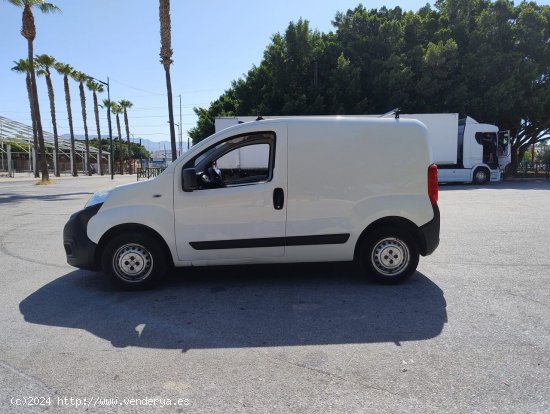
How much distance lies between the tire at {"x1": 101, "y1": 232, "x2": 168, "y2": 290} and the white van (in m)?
0.01

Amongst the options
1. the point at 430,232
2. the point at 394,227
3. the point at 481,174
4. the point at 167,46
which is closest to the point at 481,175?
the point at 481,174

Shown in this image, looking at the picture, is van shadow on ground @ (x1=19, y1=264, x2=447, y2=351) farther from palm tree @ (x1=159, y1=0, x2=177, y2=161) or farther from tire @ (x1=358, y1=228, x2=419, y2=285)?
palm tree @ (x1=159, y1=0, x2=177, y2=161)

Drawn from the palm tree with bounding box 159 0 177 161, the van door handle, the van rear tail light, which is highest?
the palm tree with bounding box 159 0 177 161

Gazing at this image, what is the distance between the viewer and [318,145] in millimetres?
5168

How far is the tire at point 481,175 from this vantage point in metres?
25.2

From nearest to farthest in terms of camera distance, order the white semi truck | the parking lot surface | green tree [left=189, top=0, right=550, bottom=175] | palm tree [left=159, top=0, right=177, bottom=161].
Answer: the parking lot surface < palm tree [left=159, top=0, right=177, bottom=161] < the white semi truck < green tree [left=189, top=0, right=550, bottom=175]

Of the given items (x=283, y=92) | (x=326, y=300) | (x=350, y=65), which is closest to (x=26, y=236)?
(x=326, y=300)

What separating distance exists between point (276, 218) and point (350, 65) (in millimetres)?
27832

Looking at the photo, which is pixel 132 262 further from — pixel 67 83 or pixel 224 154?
pixel 67 83

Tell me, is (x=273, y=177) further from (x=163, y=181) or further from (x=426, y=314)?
(x=426, y=314)

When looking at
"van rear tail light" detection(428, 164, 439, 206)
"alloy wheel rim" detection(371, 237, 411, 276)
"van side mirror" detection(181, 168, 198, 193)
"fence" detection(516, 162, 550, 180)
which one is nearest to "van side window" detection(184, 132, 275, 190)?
"van side mirror" detection(181, 168, 198, 193)

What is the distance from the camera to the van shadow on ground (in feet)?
12.9

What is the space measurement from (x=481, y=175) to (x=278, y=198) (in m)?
23.6

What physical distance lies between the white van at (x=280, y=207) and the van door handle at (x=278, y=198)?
12 mm
